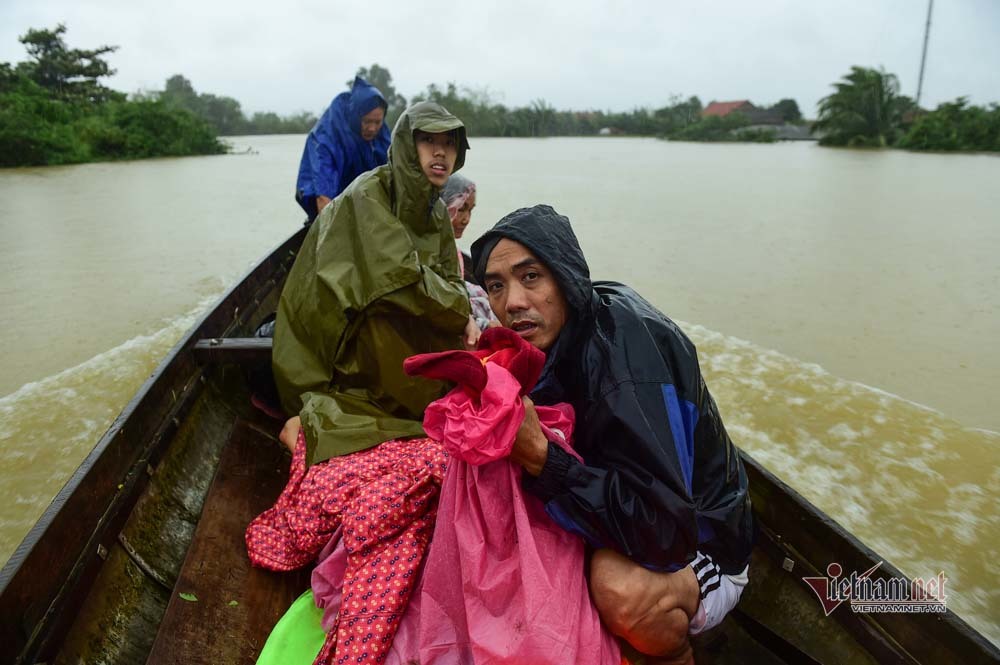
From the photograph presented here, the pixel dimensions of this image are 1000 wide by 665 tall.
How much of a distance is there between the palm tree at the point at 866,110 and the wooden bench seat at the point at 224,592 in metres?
38.1

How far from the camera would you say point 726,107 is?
61750mm

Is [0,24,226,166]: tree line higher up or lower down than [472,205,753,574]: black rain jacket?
higher up

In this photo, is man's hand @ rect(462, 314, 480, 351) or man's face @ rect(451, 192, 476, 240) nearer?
man's hand @ rect(462, 314, 480, 351)

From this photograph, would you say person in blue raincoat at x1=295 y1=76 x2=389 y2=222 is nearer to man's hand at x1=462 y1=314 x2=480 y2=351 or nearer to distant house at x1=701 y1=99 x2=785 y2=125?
man's hand at x1=462 y1=314 x2=480 y2=351

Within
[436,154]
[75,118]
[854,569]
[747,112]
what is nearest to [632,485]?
[854,569]

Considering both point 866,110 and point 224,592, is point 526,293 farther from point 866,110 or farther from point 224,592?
point 866,110

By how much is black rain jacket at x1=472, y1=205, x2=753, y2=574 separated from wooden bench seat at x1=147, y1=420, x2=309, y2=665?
3.40 ft

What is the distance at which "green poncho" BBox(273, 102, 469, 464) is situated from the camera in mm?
2232

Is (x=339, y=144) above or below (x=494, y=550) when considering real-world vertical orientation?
above

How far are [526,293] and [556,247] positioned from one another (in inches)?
5.0

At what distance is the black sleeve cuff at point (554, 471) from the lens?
1.20m

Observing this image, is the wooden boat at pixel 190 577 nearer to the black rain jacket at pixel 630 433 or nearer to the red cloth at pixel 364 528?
the red cloth at pixel 364 528

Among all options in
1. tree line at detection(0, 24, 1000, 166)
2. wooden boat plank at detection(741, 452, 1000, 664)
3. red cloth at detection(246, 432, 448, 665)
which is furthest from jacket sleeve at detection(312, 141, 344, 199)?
tree line at detection(0, 24, 1000, 166)

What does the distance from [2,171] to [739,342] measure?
2131 cm
